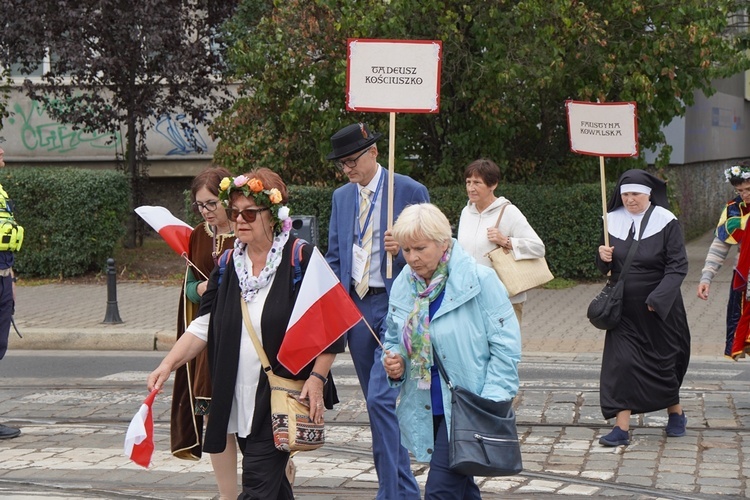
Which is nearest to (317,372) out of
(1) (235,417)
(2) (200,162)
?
(1) (235,417)

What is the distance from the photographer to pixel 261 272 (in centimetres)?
510

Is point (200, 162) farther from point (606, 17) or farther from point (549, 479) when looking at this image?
point (549, 479)

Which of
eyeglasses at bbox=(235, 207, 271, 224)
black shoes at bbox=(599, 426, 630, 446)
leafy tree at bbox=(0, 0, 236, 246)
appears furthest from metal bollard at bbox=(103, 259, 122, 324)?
eyeglasses at bbox=(235, 207, 271, 224)

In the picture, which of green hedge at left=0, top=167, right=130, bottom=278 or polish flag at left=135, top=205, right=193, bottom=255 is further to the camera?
green hedge at left=0, top=167, right=130, bottom=278

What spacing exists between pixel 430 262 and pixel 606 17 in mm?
11884

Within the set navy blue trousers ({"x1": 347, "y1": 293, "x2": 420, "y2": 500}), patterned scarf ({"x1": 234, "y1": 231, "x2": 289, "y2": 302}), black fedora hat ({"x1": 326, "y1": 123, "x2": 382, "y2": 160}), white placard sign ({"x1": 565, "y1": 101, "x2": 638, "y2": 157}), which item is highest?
white placard sign ({"x1": 565, "y1": 101, "x2": 638, "y2": 157})

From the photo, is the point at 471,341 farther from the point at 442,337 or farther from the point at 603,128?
the point at 603,128

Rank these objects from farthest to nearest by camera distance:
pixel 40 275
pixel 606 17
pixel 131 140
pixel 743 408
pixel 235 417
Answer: pixel 131 140 → pixel 40 275 → pixel 606 17 → pixel 743 408 → pixel 235 417

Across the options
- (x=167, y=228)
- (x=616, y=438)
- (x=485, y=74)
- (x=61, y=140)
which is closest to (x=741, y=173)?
(x=616, y=438)

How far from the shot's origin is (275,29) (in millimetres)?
16703

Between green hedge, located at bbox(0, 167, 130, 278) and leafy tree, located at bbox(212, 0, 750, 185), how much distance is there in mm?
1931

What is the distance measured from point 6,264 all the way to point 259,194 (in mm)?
3609

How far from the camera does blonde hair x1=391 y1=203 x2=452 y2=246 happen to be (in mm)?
4797

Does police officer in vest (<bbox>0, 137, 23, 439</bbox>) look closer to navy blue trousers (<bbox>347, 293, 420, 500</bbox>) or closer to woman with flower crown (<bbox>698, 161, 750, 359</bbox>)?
Answer: navy blue trousers (<bbox>347, 293, 420, 500</bbox>)
